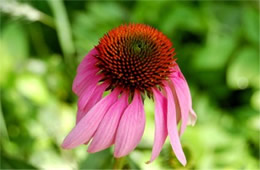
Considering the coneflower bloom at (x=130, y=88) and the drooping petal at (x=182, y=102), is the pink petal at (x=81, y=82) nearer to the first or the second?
the coneflower bloom at (x=130, y=88)

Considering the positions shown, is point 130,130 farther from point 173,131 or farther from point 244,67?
point 244,67

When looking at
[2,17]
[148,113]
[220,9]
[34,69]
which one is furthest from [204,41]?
[2,17]

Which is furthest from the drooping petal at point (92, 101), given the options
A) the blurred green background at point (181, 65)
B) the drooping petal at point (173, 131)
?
the blurred green background at point (181, 65)

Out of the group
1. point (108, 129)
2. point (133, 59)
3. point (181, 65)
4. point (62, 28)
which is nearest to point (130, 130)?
point (108, 129)

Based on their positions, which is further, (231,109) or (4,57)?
(231,109)

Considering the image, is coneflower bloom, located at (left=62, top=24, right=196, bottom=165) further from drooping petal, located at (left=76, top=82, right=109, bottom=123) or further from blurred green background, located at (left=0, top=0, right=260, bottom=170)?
blurred green background, located at (left=0, top=0, right=260, bottom=170)

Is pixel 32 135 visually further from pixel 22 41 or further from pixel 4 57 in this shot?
pixel 22 41

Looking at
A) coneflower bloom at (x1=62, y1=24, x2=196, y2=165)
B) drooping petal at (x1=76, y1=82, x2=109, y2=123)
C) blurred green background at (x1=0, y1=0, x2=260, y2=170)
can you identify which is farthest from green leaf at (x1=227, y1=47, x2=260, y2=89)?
drooping petal at (x1=76, y1=82, x2=109, y2=123)
